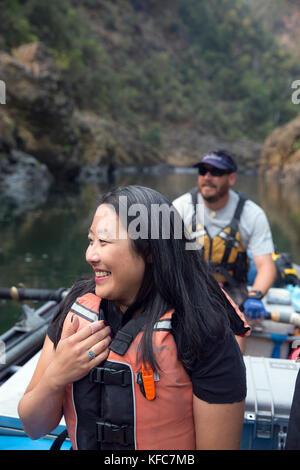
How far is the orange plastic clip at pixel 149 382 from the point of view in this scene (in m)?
1.00

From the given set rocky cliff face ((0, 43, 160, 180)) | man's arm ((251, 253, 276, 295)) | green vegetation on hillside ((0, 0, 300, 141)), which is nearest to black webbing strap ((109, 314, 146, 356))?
man's arm ((251, 253, 276, 295))

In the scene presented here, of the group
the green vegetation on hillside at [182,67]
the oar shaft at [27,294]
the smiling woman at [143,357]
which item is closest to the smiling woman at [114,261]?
the smiling woman at [143,357]

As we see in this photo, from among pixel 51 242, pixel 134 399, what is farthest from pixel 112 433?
pixel 51 242

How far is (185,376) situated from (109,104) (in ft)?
170

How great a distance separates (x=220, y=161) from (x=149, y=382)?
205cm

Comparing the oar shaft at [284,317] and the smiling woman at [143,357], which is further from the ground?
the smiling woman at [143,357]

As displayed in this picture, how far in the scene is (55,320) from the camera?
1.20 metres

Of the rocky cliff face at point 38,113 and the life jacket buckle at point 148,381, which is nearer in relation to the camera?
the life jacket buckle at point 148,381

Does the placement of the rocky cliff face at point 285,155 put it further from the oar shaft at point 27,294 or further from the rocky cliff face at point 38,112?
the oar shaft at point 27,294

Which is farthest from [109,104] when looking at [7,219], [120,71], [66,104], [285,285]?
[285,285]

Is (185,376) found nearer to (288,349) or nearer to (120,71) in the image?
(288,349)

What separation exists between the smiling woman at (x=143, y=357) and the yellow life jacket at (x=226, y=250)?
171 cm

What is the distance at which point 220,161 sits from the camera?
279cm

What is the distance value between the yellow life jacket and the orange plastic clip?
182cm
